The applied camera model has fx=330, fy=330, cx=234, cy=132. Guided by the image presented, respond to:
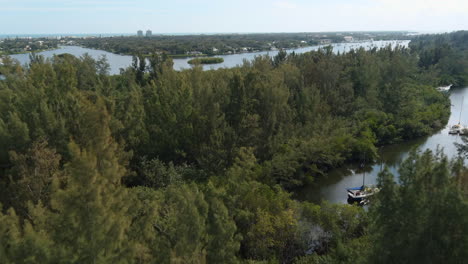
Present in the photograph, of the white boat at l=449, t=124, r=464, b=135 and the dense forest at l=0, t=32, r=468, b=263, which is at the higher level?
the dense forest at l=0, t=32, r=468, b=263

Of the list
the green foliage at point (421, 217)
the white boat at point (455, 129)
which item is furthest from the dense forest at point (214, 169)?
the white boat at point (455, 129)

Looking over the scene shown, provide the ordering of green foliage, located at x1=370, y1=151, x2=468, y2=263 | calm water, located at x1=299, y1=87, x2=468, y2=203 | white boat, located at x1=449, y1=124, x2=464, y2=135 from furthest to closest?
white boat, located at x1=449, y1=124, x2=464, y2=135
calm water, located at x1=299, y1=87, x2=468, y2=203
green foliage, located at x1=370, y1=151, x2=468, y2=263

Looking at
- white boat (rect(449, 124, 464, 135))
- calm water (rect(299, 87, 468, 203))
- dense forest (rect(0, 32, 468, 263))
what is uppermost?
dense forest (rect(0, 32, 468, 263))

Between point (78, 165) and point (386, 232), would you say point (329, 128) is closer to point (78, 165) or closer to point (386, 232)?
point (386, 232)

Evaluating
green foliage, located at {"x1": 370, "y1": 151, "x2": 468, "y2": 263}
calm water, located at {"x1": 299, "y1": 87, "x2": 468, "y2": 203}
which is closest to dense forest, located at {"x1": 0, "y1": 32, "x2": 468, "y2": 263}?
green foliage, located at {"x1": 370, "y1": 151, "x2": 468, "y2": 263}

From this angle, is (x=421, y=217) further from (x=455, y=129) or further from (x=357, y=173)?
(x=455, y=129)

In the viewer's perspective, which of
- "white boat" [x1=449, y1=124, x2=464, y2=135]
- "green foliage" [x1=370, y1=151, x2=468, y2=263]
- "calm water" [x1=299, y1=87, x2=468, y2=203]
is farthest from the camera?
"white boat" [x1=449, y1=124, x2=464, y2=135]

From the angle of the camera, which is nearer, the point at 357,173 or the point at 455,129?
the point at 357,173

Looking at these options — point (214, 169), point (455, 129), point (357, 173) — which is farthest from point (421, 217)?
point (455, 129)

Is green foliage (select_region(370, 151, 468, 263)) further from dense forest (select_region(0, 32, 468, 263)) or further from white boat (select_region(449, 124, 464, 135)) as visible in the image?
white boat (select_region(449, 124, 464, 135))
